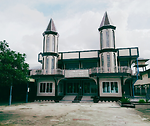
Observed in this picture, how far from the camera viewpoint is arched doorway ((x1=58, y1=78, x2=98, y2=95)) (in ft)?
92.2

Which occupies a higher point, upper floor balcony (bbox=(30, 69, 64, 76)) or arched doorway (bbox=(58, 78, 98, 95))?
upper floor balcony (bbox=(30, 69, 64, 76))

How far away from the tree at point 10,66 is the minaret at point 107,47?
13637 millimetres

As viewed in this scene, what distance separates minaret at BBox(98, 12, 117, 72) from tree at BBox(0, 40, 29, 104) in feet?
44.7

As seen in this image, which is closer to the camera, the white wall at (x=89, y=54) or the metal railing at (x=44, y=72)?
the metal railing at (x=44, y=72)

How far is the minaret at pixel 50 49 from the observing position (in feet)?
89.6

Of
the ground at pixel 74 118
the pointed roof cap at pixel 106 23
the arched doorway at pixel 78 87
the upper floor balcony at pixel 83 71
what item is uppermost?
the pointed roof cap at pixel 106 23

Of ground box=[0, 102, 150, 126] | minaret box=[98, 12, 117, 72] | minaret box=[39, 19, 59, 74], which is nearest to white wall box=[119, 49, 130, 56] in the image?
minaret box=[98, 12, 117, 72]

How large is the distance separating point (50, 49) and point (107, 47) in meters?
11.3

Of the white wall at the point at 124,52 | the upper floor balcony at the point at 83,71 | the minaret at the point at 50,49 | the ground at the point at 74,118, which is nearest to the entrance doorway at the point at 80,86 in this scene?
the upper floor balcony at the point at 83,71

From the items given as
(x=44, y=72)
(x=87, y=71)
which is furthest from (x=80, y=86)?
(x=44, y=72)

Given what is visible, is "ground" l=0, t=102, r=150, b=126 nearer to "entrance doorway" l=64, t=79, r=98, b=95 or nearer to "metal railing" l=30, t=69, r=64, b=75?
"metal railing" l=30, t=69, r=64, b=75

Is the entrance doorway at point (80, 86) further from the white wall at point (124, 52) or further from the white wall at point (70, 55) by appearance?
the white wall at point (124, 52)

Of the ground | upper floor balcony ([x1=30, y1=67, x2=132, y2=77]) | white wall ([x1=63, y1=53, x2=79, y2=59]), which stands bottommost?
the ground

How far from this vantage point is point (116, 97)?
2284 cm
